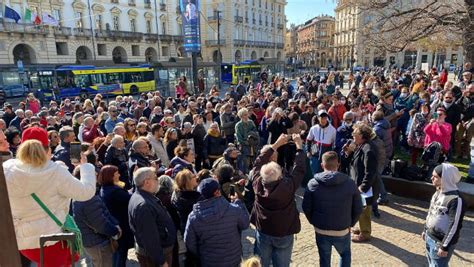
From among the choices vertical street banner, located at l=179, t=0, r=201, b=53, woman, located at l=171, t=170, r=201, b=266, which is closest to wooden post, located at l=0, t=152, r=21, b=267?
woman, located at l=171, t=170, r=201, b=266

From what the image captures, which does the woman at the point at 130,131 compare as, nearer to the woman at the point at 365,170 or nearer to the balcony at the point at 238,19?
the woman at the point at 365,170

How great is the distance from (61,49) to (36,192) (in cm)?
4686

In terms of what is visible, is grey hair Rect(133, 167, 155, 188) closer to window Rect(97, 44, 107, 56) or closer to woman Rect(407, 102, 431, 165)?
woman Rect(407, 102, 431, 165)

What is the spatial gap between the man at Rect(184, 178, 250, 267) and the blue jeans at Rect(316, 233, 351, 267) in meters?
1.19

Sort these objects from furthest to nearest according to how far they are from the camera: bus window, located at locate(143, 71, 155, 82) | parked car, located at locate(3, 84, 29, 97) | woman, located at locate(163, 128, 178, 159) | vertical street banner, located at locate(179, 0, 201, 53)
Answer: bus window, located at locate(143, 71, 155, 82) < parked car, located at locate(3, 84, 29, 97) < vertical street banner, located at locate(179, 0, 201, 53) < woman, located at locate(163, 128, 178, 159)

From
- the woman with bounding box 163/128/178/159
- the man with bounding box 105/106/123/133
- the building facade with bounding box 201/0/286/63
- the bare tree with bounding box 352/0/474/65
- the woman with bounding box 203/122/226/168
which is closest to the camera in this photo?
the woman with bounding box 163/128/178/159

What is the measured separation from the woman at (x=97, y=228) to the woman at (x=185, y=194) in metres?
0.72

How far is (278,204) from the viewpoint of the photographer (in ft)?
11.9

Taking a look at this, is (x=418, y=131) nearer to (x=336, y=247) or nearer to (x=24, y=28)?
(x=336, y=247)

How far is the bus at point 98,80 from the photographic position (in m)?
25.6

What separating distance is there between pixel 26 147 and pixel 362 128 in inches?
171

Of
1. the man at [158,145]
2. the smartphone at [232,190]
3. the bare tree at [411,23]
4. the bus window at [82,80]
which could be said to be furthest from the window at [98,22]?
the smartphone at [232,190]

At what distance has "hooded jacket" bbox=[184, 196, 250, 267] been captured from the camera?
3.32 metres

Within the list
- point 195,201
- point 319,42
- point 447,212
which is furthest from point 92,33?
point 319,42
